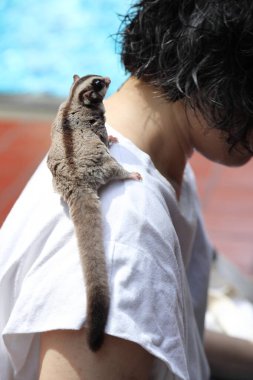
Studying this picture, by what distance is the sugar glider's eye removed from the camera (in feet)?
2.91

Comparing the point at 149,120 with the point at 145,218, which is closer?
the point at 145,218

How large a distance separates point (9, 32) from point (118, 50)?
1.90 metres

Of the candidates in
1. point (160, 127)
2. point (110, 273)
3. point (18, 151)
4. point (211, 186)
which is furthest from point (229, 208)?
point (110, 273)

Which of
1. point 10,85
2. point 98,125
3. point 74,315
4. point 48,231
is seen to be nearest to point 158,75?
point 98,125

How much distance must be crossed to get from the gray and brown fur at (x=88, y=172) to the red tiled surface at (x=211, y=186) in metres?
1.58

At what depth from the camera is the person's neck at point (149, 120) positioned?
924 mm

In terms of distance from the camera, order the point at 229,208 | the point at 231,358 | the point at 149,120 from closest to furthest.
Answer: the point at 149,120
the point at 231,358
the point at 229,208

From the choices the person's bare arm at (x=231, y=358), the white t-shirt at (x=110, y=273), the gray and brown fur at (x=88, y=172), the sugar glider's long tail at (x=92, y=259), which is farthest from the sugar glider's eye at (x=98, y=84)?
the person's bare arm at (x=231, y=358)

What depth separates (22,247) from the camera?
759mm

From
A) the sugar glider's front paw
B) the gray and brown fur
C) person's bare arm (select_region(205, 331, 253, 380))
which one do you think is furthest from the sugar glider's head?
person's bare arm (select_region(205, 331, 253, 380))

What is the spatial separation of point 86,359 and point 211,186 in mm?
2462

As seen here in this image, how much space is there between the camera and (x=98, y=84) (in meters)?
0.89

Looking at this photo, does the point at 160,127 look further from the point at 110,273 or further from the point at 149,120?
the point at 110,273

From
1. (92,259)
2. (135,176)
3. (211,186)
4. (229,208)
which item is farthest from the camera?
(211,186)
